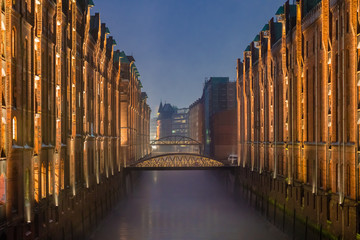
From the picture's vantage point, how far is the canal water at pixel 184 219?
47031 mm

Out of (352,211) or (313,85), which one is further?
(313,85)

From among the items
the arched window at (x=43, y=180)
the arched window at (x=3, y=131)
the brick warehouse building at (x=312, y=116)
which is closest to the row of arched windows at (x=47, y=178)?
the arched window at (x=43, y=180)

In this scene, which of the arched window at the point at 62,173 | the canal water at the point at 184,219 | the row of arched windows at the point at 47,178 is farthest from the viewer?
the canal water at the point at 184,219

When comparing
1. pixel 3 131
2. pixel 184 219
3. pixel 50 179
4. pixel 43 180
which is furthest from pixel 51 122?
pixel 184 219

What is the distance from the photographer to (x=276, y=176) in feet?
173

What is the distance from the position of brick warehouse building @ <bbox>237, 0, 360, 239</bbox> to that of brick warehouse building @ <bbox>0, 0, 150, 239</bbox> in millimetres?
18991

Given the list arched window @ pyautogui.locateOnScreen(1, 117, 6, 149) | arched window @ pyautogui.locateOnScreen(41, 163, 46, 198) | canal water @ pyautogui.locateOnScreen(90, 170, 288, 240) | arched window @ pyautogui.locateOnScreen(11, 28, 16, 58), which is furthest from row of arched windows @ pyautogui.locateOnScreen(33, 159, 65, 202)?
canal water @ pyautogui.locateOnScreen(90, 170, 288, 240)

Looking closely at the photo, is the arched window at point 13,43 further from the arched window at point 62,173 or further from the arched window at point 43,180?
the arched window at point 62,173

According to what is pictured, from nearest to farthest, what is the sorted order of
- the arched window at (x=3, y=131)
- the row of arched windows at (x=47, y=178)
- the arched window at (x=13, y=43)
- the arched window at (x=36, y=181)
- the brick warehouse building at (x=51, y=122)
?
the arched window at (x=3, y=131), the brick warehouse building at (x=51, y=122), the arched window at (x=13, y=43), the arched window at (x=36, y=181), the row of arched windows at (x=47, y=178)

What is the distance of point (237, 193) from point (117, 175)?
19.8 meters

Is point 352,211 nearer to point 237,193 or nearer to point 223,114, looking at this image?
point 237,193

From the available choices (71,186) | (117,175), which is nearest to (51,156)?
(71,186)

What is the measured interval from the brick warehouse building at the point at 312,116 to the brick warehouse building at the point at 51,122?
1899cm

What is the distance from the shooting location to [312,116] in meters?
40.8
